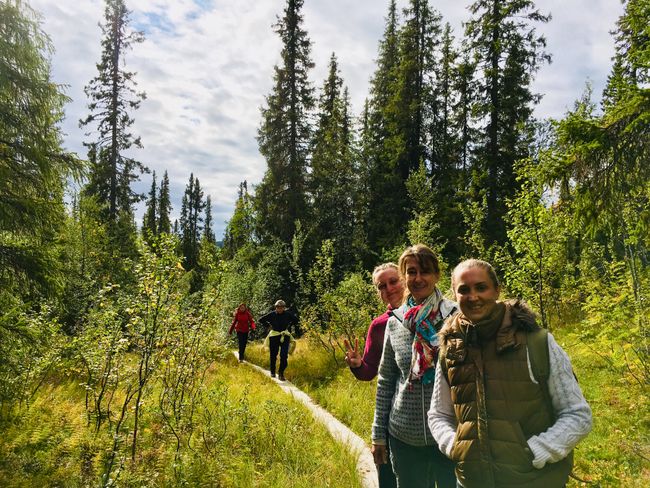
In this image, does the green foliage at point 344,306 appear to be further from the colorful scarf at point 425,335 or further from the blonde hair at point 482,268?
the blonde hair at point 482,268

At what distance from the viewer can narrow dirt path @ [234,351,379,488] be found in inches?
193

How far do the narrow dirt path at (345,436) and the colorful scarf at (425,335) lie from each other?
292cm

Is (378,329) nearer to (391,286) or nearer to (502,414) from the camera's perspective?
(391,286)

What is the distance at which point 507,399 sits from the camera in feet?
5.74

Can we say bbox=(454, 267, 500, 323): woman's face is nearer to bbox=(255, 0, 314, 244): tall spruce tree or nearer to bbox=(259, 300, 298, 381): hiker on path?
bbox=(259, 300, 298, 381): hiker on path

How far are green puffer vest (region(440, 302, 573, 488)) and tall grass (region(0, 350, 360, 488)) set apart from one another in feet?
11.1

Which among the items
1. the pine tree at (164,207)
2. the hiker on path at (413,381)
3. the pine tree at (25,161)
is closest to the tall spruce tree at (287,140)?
the pine tree at (25,161)

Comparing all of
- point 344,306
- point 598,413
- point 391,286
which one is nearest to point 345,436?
point 598,413

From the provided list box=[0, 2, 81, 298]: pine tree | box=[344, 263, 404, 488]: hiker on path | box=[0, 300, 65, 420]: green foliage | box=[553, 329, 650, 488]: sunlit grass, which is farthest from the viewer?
box=[0, 2, 81, 298]: pine tree

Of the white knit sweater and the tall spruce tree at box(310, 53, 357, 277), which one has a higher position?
the tall spruce tree at box(310, 53, 357, 277)

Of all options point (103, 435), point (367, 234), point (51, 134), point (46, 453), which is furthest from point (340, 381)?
point (367, 234)

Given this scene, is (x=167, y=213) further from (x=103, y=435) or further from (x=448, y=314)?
(x=448, y=314)

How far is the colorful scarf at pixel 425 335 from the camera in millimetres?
2492

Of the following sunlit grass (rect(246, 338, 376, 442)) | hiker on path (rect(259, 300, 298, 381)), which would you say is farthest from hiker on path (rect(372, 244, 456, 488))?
hiker on path (rect(259, 300, 298, 381))
